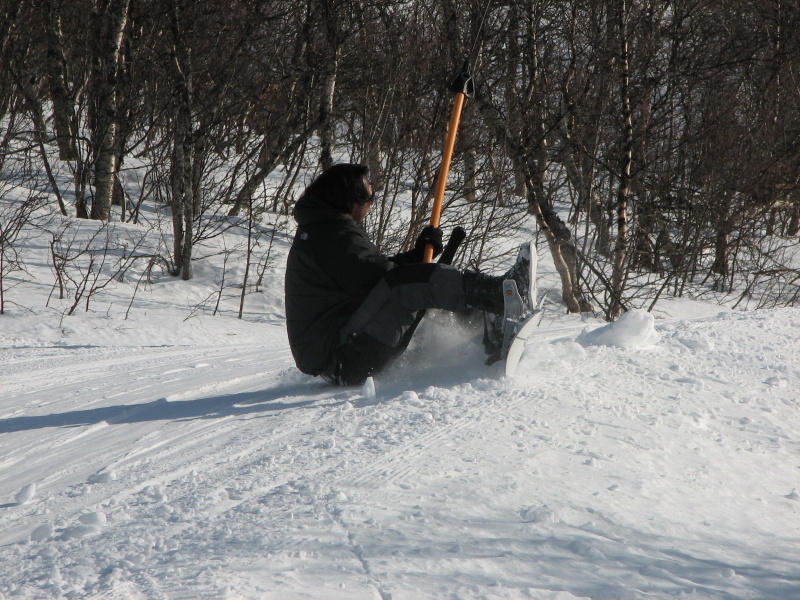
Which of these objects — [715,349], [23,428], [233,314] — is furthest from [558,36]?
[23,428]

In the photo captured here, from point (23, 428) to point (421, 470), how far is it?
7.09ft

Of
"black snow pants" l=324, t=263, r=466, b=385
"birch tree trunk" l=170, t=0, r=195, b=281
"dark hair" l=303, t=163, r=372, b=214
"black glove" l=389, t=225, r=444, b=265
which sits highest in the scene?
"birch tree trunk" l=170, t=0, r=195, b=281

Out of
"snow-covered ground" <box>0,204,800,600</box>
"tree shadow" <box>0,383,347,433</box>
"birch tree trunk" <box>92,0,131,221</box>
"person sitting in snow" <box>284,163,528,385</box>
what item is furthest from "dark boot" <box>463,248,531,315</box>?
"birch tree trunk" <box>92,0,131,221</box>

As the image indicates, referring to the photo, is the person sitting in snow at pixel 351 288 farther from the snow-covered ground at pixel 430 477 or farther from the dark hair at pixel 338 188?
the snow-covered ground at pixel 430 477

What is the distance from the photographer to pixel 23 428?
332cm

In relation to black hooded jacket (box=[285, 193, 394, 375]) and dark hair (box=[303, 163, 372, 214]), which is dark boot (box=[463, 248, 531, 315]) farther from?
dark hair (box=[303, 163, 372, 214])

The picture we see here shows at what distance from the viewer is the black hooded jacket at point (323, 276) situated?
11.1 feet

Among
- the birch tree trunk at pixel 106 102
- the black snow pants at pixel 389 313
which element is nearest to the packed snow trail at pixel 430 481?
the black snow pants at pixel 389 313

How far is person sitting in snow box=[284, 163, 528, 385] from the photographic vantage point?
10.7ft

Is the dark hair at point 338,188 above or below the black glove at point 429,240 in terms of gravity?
above

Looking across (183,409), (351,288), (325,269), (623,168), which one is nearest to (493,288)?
(351,288)

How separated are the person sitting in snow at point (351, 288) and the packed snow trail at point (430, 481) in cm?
22

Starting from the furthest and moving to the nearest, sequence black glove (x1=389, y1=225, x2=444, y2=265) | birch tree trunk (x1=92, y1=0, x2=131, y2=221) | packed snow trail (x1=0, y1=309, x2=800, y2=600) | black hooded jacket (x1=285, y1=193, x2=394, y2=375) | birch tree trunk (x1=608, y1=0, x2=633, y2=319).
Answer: birch tree trunk (x1=92, y1=0, x2=131, y2=221)
birch tree trunk (x1=608, y1=0, x2=633, y2=319)
black glove (x1=389, y1=225, x2=444, y2=265)
black hooded jacket (x1=285, y1=193, x2=394, y2=375)
packed snow trail (x1=0, y1=309, x2=800, y2=600)

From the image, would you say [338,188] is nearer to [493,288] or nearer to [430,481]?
[493,288]
